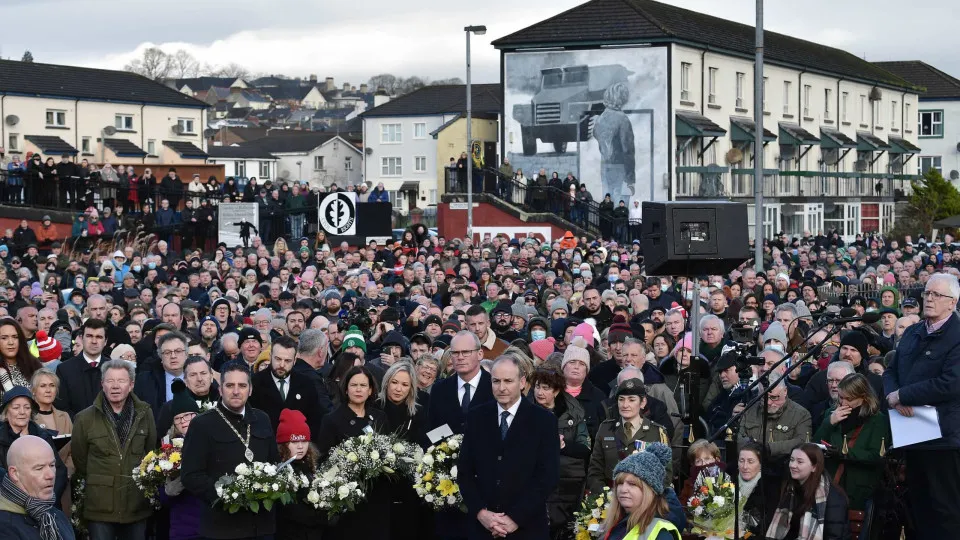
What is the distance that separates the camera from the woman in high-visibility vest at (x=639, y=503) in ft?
22.5

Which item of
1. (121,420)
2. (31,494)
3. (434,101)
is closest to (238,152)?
(434,101)

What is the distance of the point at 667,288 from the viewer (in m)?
21.3

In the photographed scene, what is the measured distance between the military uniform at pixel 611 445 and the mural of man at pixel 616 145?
42.1m

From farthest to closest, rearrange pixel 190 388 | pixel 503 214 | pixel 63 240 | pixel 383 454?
pixel 503 214
pixel 63 240
pixel 190 388
pixel 383 454

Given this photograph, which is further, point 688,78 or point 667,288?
point 688,78

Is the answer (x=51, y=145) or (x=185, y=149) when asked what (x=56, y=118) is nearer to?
(x=51, y=145)

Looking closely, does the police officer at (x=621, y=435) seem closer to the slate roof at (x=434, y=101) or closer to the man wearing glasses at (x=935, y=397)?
the man wearing glasses at (x=935, y=397)

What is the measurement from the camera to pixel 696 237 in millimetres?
10828

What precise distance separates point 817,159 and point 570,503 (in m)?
55.8

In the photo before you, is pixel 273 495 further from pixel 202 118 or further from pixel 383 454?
pixel 202 118

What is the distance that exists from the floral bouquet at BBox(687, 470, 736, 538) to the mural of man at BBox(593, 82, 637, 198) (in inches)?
1679

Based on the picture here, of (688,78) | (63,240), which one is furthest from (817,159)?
(63,240)

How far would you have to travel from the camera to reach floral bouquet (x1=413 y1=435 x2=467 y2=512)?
358 inches

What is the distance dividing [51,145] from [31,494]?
59.8 metres
